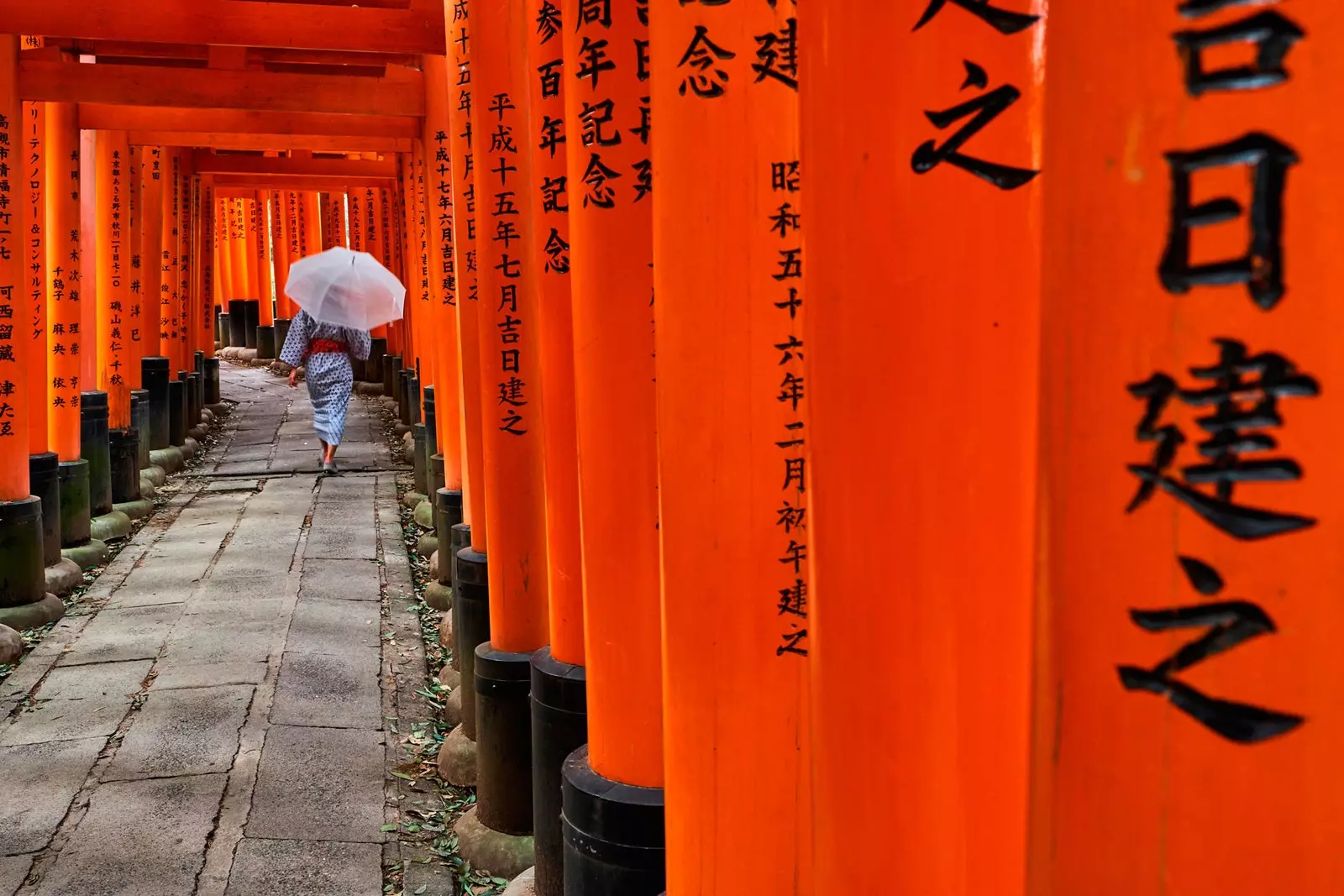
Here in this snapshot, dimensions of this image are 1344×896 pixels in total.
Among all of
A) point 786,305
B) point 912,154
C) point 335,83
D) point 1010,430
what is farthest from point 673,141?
point 335,83

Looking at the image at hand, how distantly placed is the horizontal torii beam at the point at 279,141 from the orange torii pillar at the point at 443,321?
9.13ft

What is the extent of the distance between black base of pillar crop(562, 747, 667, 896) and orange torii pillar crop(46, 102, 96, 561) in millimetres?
6170

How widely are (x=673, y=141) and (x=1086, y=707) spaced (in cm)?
122

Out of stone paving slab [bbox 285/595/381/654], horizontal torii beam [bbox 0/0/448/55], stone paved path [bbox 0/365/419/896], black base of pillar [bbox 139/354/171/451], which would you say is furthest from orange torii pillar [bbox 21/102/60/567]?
black base of pillar [bbox 139/354/171/451]

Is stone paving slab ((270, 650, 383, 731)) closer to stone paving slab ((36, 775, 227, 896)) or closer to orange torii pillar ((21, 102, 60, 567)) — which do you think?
stone paving slab ((36, 775, 227, 896))

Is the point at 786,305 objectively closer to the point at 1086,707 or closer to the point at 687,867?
the point at 687,867

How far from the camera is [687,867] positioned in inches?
78.7

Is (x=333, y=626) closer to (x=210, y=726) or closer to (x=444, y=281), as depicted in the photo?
(x=210, y=726)

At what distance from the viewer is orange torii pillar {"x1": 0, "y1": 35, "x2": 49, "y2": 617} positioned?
614cm

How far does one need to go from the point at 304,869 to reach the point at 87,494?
499 cm

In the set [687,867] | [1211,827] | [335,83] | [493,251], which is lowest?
[687,867]

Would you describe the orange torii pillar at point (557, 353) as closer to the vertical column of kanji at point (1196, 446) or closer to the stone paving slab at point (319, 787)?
the stone paving slab at point (319, 787)

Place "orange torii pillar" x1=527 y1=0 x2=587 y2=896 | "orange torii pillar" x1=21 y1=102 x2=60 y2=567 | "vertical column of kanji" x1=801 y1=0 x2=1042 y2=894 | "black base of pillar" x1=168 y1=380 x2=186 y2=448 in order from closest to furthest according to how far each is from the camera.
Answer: "vertical column of kanji" x1=801 y1=0 x2=1042 y2=894 < "orange torii pillar" x1=527 y1=0 x2=587 y2=896 < "orange torii pillar" x1=21 y1=102 x2=60 y2=567 < "black base of pillar" x1=168 y1=380 x2=186 y2=448

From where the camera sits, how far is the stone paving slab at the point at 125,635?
227 inches
